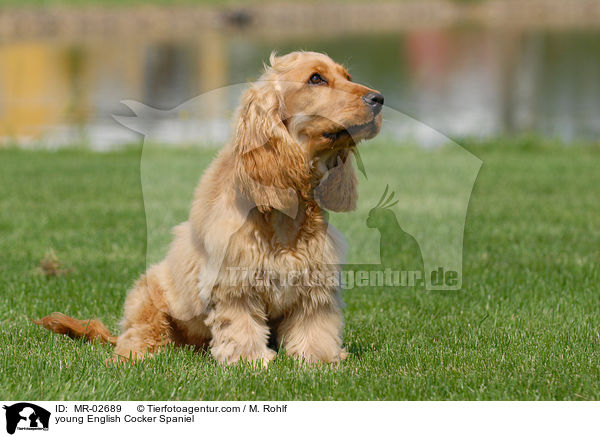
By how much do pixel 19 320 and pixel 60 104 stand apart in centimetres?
1723

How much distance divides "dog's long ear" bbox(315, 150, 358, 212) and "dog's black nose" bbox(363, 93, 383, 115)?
1.47 ft

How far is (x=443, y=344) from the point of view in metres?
4.71

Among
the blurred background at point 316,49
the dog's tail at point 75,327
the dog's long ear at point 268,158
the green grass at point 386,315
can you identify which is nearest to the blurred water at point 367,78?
the blurred background at point 316,49

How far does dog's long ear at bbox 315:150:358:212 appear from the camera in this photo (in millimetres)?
4371

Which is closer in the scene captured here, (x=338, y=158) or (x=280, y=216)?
(x=280, y=216)

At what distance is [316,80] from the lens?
13.6ft

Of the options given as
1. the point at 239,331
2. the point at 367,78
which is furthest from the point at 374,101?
the point at 367,78

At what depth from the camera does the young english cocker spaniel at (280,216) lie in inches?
161

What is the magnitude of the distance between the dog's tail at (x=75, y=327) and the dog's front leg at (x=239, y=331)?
906 mm

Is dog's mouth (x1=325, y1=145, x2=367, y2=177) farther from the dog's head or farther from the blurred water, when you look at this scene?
the blurred water

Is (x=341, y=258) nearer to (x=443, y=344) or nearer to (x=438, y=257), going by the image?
(x=443, y=344)
